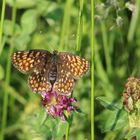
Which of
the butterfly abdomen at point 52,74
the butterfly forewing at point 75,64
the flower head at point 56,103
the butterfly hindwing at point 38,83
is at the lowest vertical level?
the flower head at point 56,103

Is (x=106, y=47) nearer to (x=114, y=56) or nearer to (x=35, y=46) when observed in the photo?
(x=114, y=56)

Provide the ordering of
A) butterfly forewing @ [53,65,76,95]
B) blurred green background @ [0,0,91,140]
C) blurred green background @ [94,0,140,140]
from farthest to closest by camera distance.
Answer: blurred green background @ [94,0,140,140], blurred green background @ [0,0,91,140], butterfly forewing @ [53,65,76,95]

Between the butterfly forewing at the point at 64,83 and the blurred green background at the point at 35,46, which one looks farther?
the blurred green background at the point at 35,46

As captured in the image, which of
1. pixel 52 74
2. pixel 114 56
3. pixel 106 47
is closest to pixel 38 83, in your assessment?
pixel 52 74

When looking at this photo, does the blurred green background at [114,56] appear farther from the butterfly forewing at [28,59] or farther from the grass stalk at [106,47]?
the butterfly forewing at [28,59]

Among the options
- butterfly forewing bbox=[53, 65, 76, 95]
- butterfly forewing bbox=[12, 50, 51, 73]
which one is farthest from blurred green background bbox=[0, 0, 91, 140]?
butterfly forewing bbox=[53, 65, 76, 95]

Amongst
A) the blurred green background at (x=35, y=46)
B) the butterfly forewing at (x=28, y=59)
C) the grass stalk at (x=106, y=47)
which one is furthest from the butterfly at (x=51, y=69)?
the grass stalk at (x=106, y=47)

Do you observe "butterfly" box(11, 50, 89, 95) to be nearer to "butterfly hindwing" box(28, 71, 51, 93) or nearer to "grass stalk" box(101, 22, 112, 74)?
"butterfly hindwing" box(28, 71, 51, 93)
